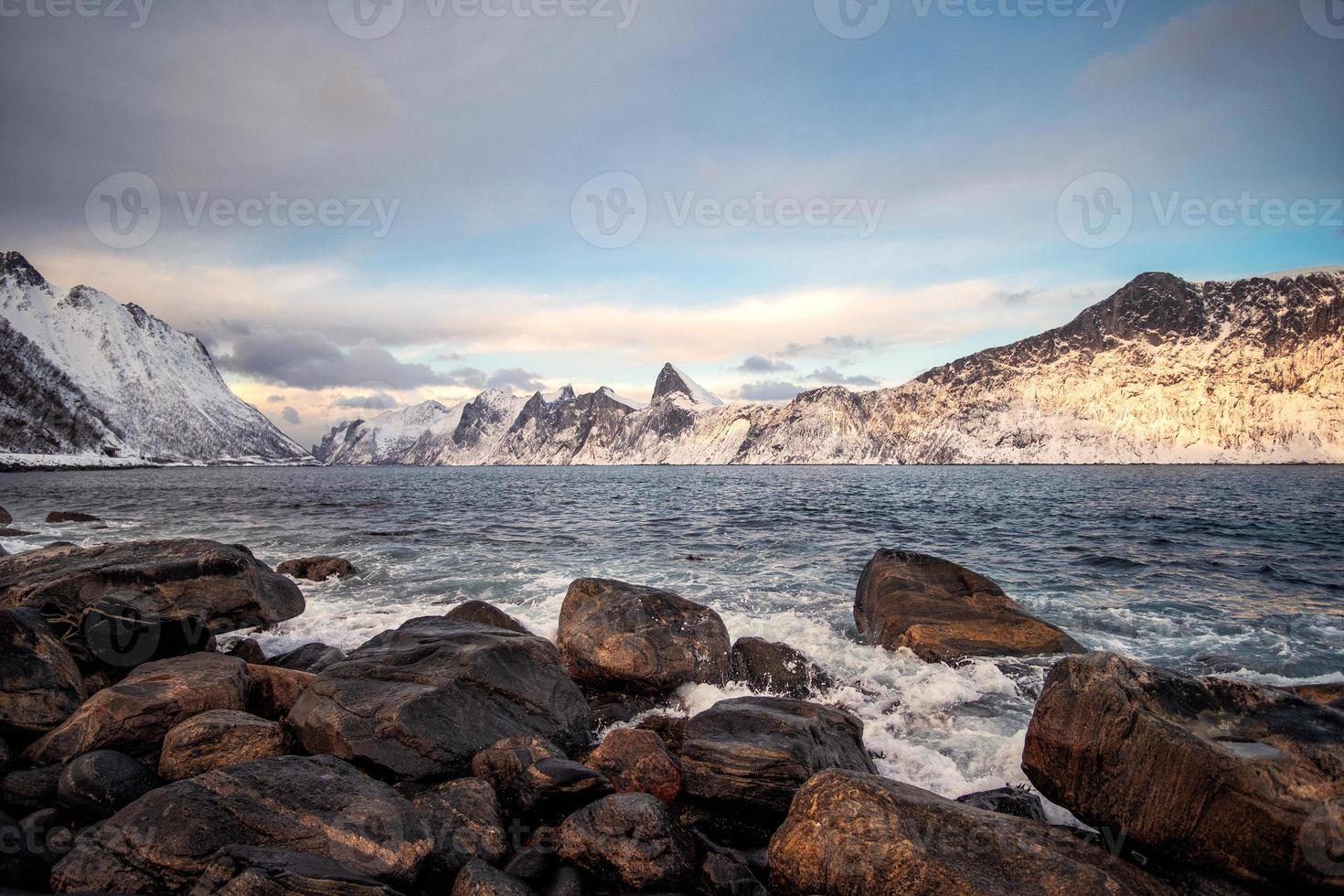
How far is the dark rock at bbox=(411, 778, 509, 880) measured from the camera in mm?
5973

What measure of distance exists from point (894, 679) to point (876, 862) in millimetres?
6973

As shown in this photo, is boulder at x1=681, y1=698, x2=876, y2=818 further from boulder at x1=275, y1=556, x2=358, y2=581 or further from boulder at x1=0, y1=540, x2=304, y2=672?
boulder at x1=275, y1=556, x2=358, y2=581

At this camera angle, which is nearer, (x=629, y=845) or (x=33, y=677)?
(x=629, y=845)

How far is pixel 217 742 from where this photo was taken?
7508 millimetres

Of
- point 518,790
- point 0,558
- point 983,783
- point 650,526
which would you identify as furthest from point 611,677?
point 650,526

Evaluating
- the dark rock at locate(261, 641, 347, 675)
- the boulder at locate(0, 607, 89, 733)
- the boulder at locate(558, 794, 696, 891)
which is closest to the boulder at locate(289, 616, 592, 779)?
the boulder at locate(558, 794, 696, 891)

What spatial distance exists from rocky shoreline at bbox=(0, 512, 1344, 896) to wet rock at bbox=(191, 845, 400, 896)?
0.07ft

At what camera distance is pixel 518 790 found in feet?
23.3

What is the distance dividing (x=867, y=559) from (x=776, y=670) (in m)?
14.4

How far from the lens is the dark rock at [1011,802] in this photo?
23.6 feet

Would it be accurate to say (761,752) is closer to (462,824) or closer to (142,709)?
(462,824)

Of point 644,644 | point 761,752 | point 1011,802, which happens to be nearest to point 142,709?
point 644,644

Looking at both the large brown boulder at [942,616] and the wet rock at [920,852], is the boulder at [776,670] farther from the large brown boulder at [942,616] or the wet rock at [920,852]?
the wet rock at [920,852]

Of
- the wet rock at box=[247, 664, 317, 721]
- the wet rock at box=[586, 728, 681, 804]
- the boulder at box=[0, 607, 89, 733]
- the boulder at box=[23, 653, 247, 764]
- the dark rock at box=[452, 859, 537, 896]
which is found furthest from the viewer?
the wet rock at box=[247, 664, 317, 721]
